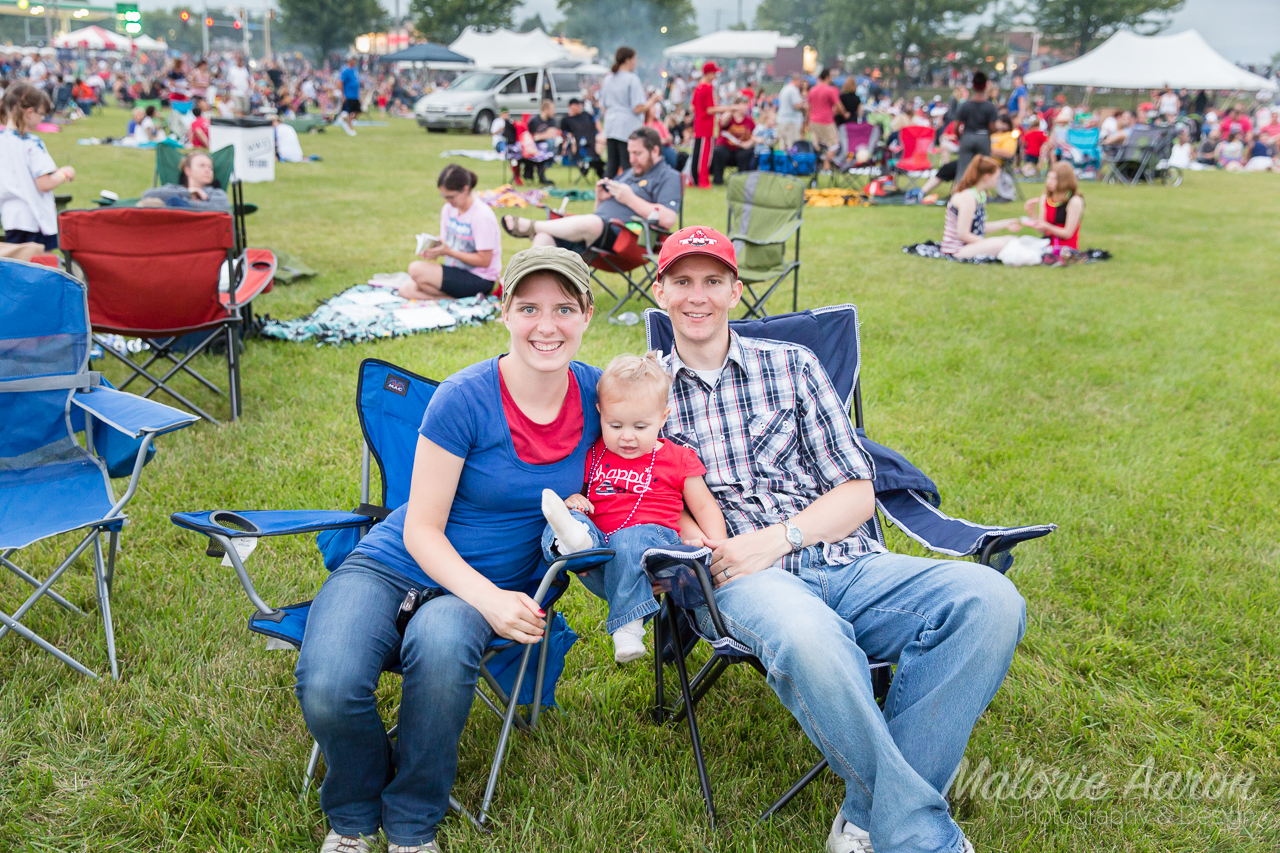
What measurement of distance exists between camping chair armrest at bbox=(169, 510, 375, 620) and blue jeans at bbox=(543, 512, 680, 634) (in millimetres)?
600

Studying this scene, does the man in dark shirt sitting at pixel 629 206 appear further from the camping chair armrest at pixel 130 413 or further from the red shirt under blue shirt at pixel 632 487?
the red shirt under blue shirt at pixel 632 487

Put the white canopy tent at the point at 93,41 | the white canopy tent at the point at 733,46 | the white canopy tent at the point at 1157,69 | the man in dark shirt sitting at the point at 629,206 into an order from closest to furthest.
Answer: the man in dark shirt sitting at the point at 629,206 → the white canopy tent at the point at 1157,69 → the white canopy tent at the point at 733,46 → the white canopy tent at the point at 93,41

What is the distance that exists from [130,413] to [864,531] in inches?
89.0

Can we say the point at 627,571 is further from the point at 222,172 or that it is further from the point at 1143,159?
the point at 1143,159

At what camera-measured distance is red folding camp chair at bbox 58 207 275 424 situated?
414 centimetres

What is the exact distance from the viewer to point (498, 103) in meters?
20.7

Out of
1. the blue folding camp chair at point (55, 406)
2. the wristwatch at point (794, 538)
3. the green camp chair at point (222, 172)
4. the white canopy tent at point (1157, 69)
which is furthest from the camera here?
the white canopy tent at point (1157, 69)

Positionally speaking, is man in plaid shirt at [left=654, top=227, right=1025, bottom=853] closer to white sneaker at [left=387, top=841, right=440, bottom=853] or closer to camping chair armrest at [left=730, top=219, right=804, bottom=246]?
white sneaker at [left=387, top=841, right=440, bottom=853]

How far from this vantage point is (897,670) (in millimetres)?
1950

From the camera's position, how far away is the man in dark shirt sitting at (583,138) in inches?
540

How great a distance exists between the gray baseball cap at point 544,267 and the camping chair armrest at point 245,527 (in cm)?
72

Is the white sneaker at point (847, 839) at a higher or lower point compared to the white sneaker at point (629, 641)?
lower

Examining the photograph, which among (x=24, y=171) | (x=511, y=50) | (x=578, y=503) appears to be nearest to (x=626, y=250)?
(x=24, y=171)

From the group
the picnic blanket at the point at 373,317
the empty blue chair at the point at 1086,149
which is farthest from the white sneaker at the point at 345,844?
the empty blue chair at the point at 1086,149
